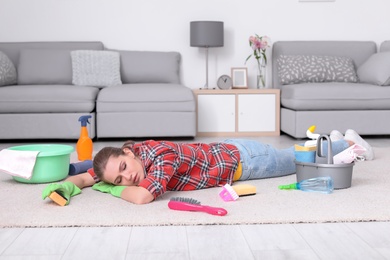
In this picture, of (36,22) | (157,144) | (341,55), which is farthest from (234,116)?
(157,144)

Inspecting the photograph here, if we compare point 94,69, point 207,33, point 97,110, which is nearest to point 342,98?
point 207,33

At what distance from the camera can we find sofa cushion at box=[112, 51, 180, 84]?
17.9 ft

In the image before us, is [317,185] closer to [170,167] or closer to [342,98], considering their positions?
[170,167]

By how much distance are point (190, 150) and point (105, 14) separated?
3.51m

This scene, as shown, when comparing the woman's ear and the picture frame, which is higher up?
the picture frame

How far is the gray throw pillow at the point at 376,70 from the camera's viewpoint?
4.93m

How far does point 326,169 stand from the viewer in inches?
99.8

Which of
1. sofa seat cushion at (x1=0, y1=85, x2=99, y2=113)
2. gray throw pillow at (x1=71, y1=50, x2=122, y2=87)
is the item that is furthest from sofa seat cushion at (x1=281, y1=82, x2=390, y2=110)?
sofa seat cushion at (x1=0, y1=85, x2=99, y2=113)

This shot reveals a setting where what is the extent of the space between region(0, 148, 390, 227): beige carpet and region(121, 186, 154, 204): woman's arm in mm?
22

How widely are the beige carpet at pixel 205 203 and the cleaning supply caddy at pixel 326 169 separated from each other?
0.05 m

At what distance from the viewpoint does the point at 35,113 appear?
4.76 meters

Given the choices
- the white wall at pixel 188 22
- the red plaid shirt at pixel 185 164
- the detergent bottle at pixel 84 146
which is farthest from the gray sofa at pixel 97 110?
the red plaid shirt at pixel 185 164

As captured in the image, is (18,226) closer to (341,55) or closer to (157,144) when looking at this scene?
(157,144)

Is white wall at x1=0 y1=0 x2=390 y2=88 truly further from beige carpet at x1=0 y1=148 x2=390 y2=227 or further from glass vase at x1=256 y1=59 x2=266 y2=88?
beige carpet at x1=0 y1=148 x2=390 y2=227
